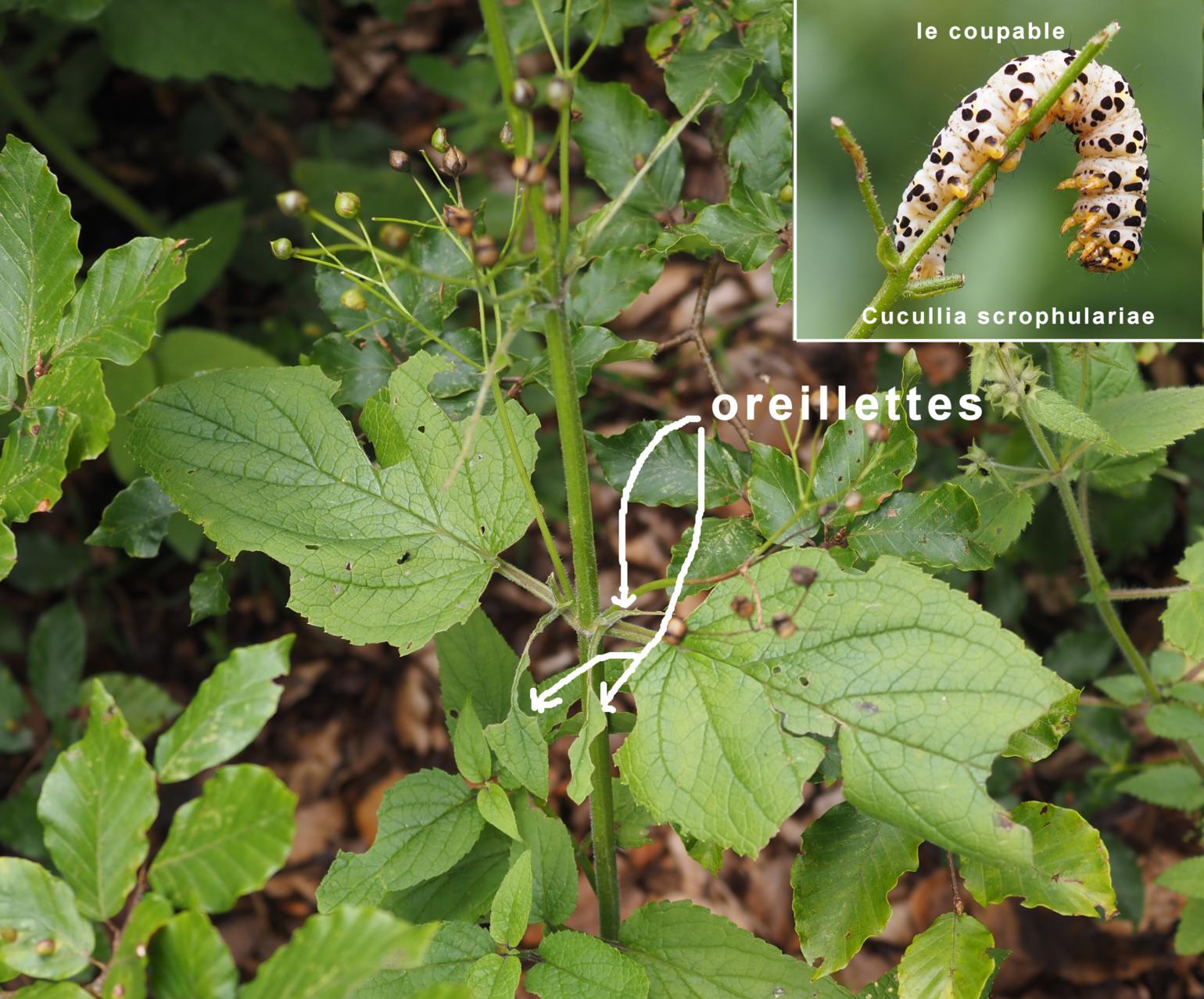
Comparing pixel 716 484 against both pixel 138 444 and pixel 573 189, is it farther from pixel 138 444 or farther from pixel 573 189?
pixel 573 189

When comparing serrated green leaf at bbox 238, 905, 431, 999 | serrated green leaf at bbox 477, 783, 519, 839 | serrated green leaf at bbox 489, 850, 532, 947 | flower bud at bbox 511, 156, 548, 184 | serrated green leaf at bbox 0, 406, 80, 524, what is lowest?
serrated green leaf at bbox 489, 850, 532, 947

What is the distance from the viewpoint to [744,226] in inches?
56.3

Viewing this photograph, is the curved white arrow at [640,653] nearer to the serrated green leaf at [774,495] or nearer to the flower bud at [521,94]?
the serrated green leaf at [774,495]

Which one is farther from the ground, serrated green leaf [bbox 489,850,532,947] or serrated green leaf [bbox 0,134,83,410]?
serrated green leaf [bbox 0,134,83,410]

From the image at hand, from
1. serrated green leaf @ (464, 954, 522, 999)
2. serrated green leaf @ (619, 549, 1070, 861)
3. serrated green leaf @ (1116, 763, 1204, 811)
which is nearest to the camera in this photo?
serrated green leaf @ (619, 549, 1070, 861)

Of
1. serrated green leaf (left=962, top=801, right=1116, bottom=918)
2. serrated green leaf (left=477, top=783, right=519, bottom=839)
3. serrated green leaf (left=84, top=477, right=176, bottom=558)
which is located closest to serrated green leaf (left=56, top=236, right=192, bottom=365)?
serrated green leaf (left=84, top=477, right=176, bottom=558)

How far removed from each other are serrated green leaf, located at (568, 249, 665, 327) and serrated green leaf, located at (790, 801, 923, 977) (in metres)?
0.75

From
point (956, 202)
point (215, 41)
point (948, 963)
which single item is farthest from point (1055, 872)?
point (215, 41)

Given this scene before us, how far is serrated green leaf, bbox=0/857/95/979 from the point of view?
94 cm

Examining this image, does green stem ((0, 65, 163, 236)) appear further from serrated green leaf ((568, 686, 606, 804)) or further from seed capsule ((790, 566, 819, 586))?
seed capsule ((790, 566, 819, 586))

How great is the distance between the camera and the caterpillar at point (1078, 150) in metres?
1.40

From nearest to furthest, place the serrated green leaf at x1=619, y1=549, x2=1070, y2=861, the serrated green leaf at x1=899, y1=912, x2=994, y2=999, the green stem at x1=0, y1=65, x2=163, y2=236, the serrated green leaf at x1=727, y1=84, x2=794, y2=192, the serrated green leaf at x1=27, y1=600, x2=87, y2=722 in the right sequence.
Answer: the serrated green leaf at x1=619, y1=549, x2=1070, y2=861 < the serrated green leaf at x1=899, y1=912, x2=994, y2=999 < the serrated green leaf at x1=727, y1=84, x2=794, y2=192 < the serrated green leaf at x1=27, y1=600, x2=87, y2=722 < the green stem at x1=0, y1=65, x2=163, y2=236

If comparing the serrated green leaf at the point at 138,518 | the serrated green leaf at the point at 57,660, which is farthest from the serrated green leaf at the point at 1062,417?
the serrated green leaf at the point at 57,660

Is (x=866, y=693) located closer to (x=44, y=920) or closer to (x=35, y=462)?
(x=44, y=920)
